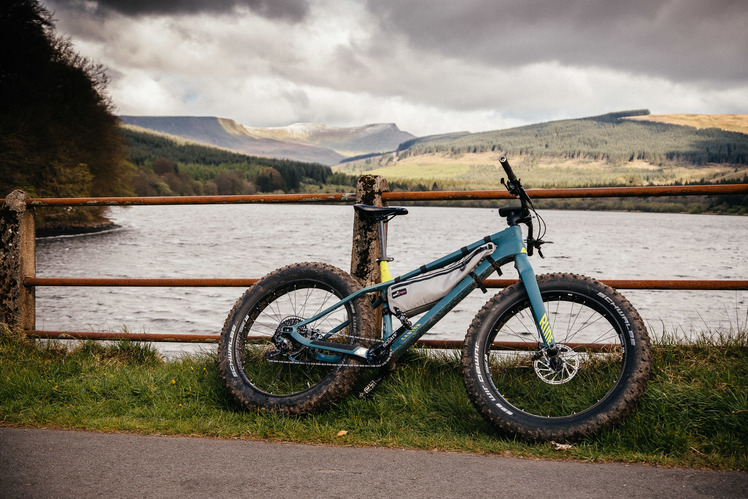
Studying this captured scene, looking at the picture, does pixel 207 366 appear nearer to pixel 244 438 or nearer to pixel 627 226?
pixel 244 438

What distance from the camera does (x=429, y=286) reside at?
3338 millimetres

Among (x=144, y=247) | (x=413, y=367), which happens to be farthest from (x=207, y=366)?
(x=144, y=247)

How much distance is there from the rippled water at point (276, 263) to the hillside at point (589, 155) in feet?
242

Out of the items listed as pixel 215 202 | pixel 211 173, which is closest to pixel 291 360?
pixel 215 202

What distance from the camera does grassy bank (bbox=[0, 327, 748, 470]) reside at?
115 inches

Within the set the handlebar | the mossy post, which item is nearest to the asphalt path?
the handlebar

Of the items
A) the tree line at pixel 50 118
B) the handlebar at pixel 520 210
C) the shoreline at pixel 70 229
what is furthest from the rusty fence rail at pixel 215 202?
the shoreline at pixel 70 229

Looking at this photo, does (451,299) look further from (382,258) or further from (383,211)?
(383,211)

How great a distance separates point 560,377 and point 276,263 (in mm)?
21793

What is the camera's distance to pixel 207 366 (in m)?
4.06

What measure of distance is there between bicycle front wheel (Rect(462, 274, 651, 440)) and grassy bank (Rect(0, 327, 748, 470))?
0.36 ft

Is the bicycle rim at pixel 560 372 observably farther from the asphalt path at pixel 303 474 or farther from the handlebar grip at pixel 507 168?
the handlebar grip at pixel 507 168

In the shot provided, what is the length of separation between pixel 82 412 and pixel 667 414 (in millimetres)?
3456

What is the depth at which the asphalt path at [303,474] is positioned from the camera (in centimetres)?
244
